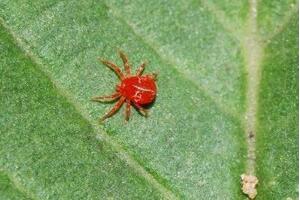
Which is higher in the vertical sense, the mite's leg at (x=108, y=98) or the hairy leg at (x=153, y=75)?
the hairy leg at (x=153, y=75)

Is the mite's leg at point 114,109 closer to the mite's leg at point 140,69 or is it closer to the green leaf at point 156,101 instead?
the green leaf at point 156,101

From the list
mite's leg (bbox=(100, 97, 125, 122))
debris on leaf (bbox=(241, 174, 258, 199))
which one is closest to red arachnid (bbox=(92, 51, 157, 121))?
mite's leg (bbox=(100, 97, 125, 122))

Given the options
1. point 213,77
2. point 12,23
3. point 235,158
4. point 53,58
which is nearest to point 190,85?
point 213,77

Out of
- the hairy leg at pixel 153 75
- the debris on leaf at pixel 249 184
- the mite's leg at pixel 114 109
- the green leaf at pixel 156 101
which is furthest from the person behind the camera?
the hairy leg at pixel 153 75

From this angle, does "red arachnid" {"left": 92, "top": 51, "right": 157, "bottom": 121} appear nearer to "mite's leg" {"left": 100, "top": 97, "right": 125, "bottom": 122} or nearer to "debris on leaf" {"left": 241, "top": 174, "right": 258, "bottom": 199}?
"mite's leg" {"left": 100, "top": 97, "right": 125, "bottom": 122}

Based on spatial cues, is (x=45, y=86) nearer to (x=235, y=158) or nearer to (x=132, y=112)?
(x=132, y=112)

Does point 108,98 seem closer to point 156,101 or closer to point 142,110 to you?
point 142,110

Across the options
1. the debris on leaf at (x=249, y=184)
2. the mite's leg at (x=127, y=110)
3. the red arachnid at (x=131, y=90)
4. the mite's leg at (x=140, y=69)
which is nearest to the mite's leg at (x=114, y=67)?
the red arachnid at (x=131, y=90)
